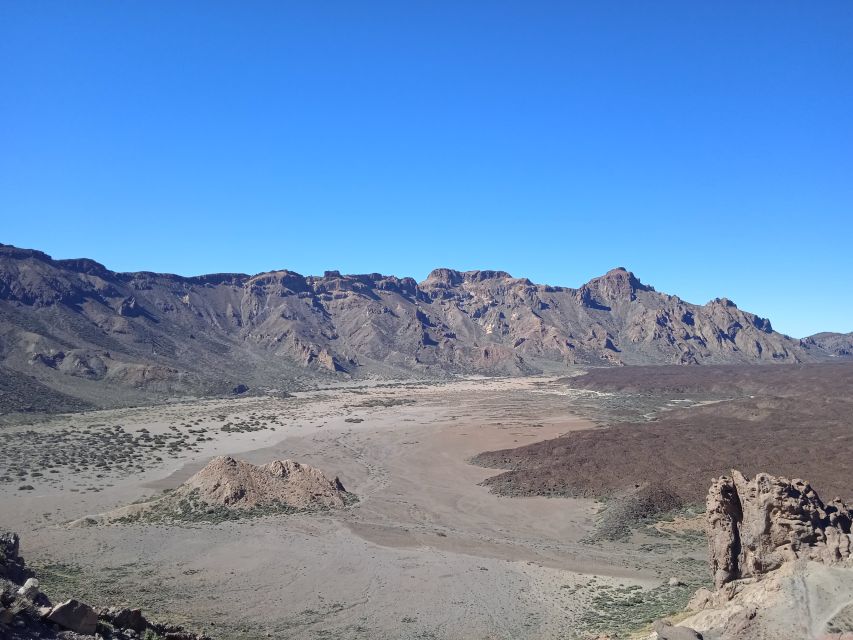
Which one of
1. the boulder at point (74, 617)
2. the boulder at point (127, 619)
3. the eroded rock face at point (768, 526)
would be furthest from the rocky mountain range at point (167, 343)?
the eroded rock face at point (768, 526)

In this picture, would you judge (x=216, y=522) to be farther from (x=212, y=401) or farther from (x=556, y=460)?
(x=212, y=401)

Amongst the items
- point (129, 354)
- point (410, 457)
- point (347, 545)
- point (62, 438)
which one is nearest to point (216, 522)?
point (347, 545)

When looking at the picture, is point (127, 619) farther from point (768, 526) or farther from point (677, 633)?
point (768, 526)

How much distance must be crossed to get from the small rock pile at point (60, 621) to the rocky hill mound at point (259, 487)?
20302 mm

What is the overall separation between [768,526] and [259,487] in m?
27.1

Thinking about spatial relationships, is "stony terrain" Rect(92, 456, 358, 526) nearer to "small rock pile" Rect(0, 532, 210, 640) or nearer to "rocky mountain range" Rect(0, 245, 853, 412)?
"small rock pile" Rect(0, 532, 210, 640)

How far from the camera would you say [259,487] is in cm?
3406

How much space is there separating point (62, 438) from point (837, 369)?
501ft

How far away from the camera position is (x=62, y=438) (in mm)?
56438

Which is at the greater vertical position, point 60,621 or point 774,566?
point 60,621

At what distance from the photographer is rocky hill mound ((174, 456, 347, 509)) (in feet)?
107

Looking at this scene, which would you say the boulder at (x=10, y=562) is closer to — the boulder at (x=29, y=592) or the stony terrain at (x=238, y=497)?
the boulder at (x=29, y=592)

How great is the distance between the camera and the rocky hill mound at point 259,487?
32.8 metres

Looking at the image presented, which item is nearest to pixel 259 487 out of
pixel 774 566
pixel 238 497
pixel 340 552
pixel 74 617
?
pixel 238 497
